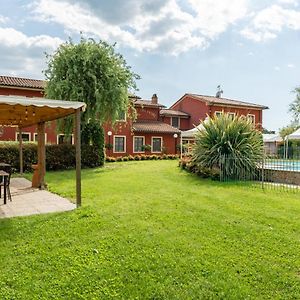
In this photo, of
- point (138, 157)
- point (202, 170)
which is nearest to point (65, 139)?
point (138, 157)

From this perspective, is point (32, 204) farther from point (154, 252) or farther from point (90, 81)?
point (90, 81)

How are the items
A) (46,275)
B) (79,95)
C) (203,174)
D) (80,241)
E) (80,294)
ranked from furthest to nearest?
(79,95)
(203,174)
(80,241)
(46,275)
(80,294)

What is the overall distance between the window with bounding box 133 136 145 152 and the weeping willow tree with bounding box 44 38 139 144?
10471mm

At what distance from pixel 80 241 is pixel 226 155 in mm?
10009

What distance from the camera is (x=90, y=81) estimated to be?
2005cm

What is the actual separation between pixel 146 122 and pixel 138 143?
286 centimetres

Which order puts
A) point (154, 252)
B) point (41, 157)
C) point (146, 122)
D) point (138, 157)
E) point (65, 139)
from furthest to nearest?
1. point (146, 122)
2. point (138, 157)
3. point (65, 139)
4. point (41, 157)
5. point (154, 252)

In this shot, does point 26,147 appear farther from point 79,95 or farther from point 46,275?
point 46,275

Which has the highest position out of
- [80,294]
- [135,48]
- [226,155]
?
[135,48]

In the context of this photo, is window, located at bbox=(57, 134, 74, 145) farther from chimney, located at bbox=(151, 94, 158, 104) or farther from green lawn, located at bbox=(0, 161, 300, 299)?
green lawn, located at bbox=(0, 161, 300, 299)

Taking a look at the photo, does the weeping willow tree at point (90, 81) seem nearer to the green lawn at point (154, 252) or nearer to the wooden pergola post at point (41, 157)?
the wooden pergola post at point (41, 157)

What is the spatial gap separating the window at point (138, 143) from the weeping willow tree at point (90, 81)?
34.4ft

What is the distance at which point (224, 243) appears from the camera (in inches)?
224

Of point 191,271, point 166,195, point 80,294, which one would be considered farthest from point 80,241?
point 166,195
